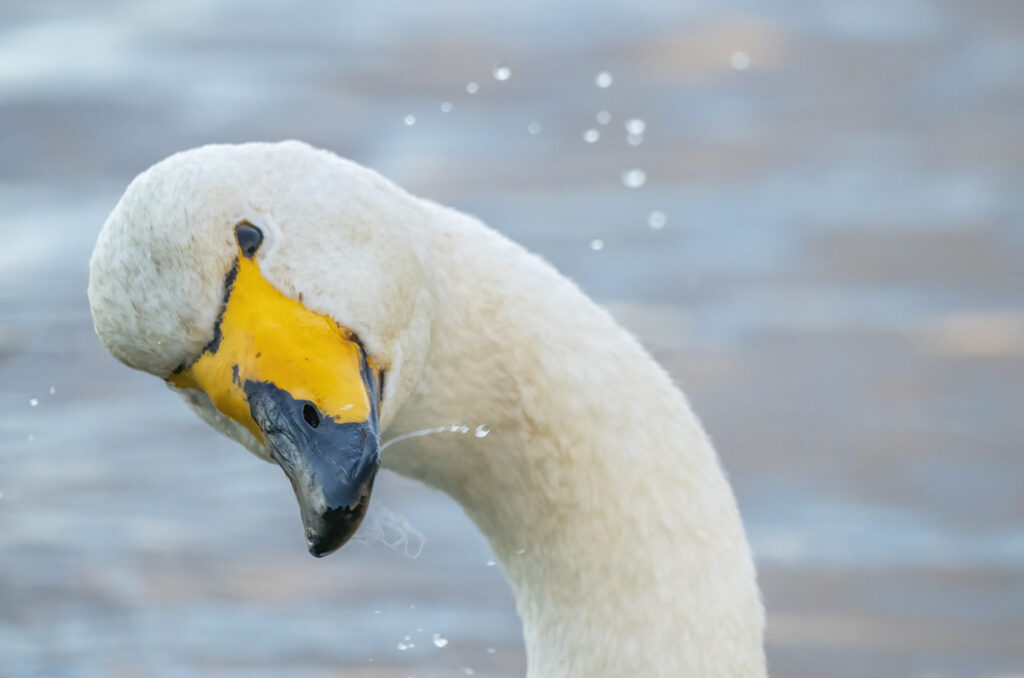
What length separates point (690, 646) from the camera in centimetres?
289

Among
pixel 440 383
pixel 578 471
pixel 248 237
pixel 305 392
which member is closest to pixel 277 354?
pixel 305 392

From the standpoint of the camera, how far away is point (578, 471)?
279 cm

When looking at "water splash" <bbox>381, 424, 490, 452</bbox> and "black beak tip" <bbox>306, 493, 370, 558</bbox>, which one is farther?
"water splash" <bbox>381, 424, 490, 452</bbox>

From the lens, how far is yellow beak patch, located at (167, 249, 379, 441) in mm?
2277

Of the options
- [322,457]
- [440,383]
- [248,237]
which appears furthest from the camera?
[440,383]

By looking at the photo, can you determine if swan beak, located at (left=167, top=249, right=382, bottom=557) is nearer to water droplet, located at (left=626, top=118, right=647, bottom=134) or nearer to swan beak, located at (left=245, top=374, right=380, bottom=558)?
swan beak, located at (left=245, top=374, right=380, bottom=558)

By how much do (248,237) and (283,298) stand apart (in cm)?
12

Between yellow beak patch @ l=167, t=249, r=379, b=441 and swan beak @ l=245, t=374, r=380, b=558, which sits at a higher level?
yellow beak patch @ l=167, t=249, r=379, b=441

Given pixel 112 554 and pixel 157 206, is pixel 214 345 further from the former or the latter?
pixel 112 554

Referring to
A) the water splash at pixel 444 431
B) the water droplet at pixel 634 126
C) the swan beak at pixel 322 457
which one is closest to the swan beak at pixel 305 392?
the swan beak at pixel 322 457

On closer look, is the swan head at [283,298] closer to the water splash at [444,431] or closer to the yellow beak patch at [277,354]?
the yellow beak patch at [277,354]

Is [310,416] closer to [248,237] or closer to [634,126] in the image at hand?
[248,237]

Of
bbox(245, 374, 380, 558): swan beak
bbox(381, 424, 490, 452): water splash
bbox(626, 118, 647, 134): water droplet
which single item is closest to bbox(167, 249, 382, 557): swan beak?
bbox(245, 374, 380, 558): swan beak

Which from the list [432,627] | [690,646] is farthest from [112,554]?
[690,646]
